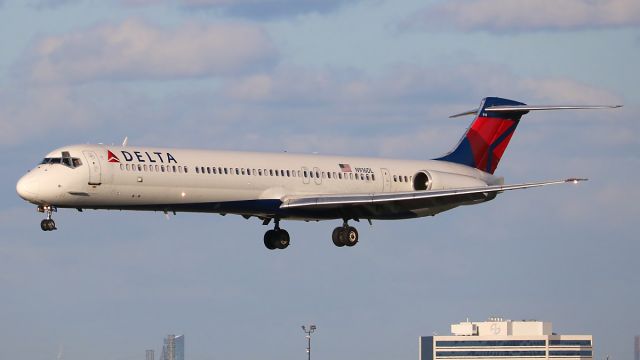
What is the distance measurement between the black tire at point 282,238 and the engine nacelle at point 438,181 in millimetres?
5894

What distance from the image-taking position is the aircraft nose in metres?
60.7

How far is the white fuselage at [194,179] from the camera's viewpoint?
61.2m

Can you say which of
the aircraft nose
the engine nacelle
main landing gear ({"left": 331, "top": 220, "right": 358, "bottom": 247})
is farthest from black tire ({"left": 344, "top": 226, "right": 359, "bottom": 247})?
the aircraft nose

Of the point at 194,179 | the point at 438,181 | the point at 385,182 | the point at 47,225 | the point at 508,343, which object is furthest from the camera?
the point at 508,343

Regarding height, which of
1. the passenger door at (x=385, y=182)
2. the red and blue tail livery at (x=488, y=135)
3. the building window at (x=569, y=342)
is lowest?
the passenger door at (x=385, y=182)

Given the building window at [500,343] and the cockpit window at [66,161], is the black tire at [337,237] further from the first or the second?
the building window at [500,343]

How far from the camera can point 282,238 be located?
71.6 meters

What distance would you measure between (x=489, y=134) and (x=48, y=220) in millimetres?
23412

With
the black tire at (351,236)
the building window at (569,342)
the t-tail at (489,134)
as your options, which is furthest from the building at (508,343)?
the black tire at (351,236)

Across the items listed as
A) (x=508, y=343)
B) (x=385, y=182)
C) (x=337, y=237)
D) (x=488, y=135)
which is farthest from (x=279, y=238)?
(x=508, y=343)

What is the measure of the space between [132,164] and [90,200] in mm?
2096

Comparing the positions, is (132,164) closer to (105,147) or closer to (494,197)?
(105,147)

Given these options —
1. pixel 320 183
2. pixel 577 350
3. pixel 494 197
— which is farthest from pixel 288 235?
pixel 577 350

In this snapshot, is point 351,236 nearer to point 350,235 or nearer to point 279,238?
point 350,235
